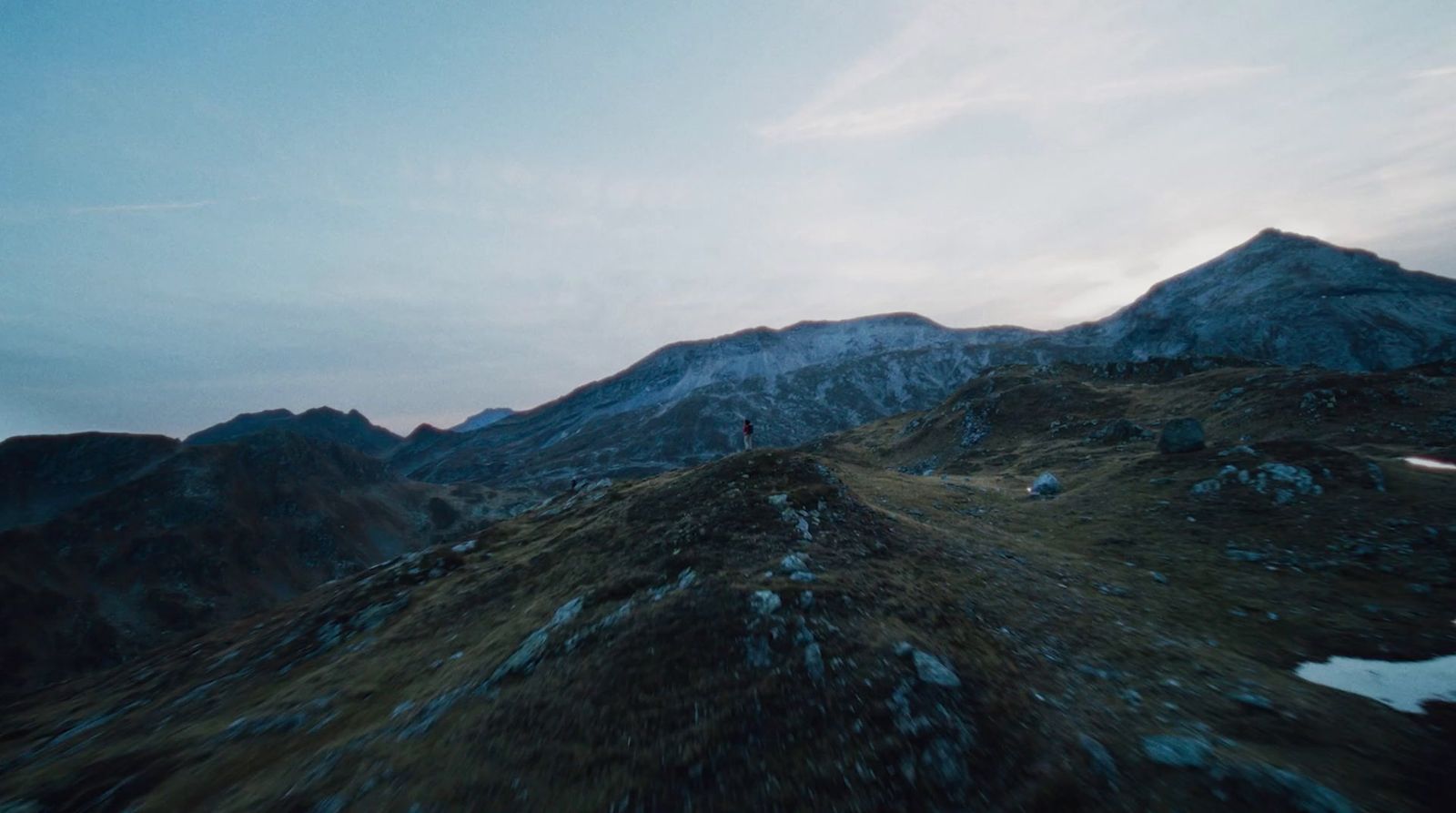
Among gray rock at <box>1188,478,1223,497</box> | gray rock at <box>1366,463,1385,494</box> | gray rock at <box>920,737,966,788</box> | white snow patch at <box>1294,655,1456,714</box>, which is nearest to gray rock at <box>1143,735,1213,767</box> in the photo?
gray rock at <box>920,737,966,788</box>

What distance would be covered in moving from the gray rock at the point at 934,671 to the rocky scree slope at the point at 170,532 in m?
149

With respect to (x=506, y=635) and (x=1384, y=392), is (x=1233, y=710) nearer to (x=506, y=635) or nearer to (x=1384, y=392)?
(x=506, y=635)

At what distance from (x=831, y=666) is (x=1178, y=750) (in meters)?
6.49

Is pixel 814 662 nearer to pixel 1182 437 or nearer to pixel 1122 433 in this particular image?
pixel 1182 437

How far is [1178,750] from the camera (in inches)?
394

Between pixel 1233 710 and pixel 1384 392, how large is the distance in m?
47.9

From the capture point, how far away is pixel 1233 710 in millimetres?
11750

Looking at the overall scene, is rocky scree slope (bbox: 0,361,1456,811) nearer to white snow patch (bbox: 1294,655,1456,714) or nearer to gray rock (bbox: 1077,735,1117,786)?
gray rock (bbox: 1077,735,1117,786)

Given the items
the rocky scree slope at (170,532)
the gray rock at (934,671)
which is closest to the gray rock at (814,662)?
Answer: the gray rock at (934,671)

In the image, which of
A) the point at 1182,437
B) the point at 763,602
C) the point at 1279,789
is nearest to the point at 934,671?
the point at 763,602

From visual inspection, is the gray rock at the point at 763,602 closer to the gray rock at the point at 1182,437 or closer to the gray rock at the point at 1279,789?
the gray rock at the point at 1279,789

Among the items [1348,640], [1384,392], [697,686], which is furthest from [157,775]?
[1384,392]

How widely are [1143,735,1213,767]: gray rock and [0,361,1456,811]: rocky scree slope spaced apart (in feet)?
0.21

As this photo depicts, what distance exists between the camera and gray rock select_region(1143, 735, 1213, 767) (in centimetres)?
972
